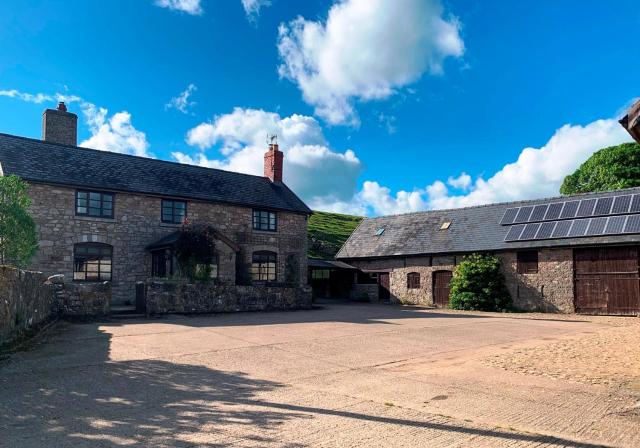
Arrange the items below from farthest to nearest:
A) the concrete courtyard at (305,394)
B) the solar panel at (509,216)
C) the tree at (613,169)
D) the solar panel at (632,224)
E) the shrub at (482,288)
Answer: the tree at (613,169) < the solar panel at (509,216) < the shrub at (482,288) < the solar panel at (632,224) < the concrete courtyard at (305,394)

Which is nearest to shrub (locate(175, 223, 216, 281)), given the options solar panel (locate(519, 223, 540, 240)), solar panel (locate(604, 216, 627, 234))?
solar panel (locate(519, 223, 540, 240))

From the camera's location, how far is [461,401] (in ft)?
19.5

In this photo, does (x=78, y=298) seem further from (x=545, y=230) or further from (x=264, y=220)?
(x=545, y=230)

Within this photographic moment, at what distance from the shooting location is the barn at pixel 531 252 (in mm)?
21297

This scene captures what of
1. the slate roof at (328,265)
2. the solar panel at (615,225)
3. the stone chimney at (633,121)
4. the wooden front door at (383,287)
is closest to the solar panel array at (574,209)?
the solar panel at (615,225)

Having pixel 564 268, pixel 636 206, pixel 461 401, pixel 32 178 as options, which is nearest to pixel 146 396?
pixel 461 401

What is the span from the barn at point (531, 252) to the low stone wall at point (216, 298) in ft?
29.0

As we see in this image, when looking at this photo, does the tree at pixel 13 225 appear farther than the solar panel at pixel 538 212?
No

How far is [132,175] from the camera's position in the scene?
22.4 meters

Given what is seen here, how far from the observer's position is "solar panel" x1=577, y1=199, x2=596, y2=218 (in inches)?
911

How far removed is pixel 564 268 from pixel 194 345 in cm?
1863

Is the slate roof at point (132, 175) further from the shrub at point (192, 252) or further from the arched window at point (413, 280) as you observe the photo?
the arched window at point (413, 280)

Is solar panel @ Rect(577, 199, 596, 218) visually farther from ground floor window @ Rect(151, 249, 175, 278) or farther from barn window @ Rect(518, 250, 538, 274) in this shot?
ground floor window @ Rect(151, 249, 175, 278)

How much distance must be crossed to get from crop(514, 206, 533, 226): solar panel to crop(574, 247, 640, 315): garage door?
3.60 m
